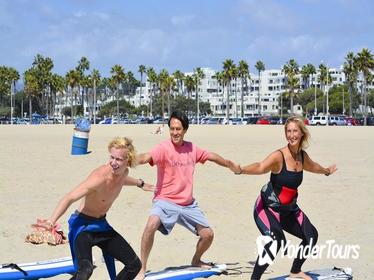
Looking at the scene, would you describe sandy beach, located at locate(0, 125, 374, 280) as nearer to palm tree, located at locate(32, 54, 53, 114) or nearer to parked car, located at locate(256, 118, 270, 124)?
parked car, located at locate(256, 118, 270, 124)

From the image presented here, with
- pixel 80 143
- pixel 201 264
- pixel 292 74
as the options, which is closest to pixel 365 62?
pixel 292 74

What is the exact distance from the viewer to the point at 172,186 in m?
6.18

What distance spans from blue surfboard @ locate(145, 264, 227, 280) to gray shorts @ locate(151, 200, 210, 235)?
45 centimetres

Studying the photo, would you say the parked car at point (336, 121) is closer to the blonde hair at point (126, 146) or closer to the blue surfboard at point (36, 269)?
the blue surfboard at point (36, 269)

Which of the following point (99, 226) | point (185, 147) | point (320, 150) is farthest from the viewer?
point (320, 150)

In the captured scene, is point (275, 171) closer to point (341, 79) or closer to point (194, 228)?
point (194, 228)

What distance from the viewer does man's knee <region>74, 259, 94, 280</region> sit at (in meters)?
5.08

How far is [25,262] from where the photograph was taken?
7.03 meters

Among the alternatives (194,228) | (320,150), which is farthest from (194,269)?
(320,150)

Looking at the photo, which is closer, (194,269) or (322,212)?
(194,269)

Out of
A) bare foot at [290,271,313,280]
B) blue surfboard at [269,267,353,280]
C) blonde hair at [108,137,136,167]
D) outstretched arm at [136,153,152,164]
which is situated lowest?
blue surfboard at [269,267,353,280]

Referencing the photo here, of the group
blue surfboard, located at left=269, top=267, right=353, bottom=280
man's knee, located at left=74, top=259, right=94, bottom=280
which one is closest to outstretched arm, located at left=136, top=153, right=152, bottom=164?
man's knee, located at left=74, top=259, right=94, bottom=280

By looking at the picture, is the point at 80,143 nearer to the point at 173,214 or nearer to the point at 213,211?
the point at 213,211

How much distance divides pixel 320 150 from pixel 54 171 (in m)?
12.3
